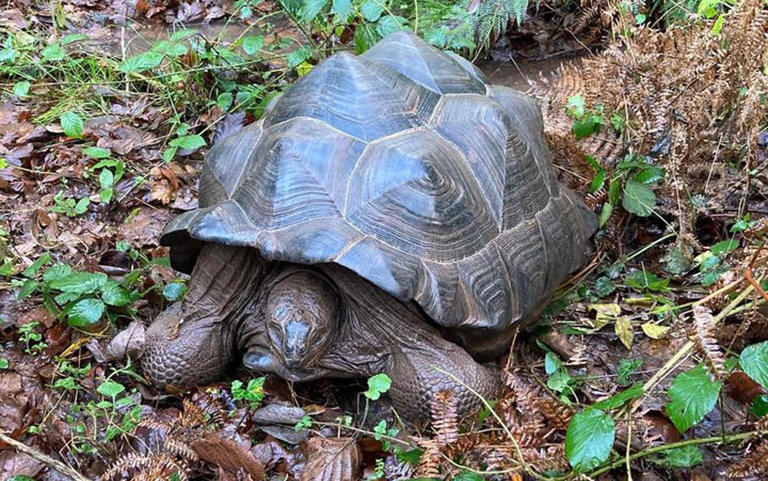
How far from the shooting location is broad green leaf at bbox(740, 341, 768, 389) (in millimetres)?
2139

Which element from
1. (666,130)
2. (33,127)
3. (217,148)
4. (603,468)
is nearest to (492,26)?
(666,130)

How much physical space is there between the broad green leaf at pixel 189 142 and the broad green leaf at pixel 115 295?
141 cm

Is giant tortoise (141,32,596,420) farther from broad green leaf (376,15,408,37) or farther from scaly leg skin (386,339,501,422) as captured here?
broad green leaf (376,15,408,37)

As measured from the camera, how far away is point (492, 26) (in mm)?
5348

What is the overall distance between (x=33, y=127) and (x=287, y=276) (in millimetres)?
3088

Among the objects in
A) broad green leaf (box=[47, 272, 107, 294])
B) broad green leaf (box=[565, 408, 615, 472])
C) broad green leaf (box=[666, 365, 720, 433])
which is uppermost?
broad green leaf (box=[666, 365, 720, 433])

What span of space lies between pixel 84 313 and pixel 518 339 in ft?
6.89

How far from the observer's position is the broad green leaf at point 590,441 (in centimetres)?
218

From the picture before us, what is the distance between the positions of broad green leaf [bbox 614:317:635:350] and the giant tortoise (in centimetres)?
36

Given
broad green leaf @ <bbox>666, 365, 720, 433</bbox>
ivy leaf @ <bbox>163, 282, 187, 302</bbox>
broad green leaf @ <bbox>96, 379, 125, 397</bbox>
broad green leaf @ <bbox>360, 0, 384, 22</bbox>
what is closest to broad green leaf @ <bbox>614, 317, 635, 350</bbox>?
broad green leaf @ <bbox>666, 365, 720, 433</bbox>

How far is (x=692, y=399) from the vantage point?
221 cm

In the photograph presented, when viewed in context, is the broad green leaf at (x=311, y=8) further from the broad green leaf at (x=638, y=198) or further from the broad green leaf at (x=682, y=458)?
the broad green leaf at (x=682, y=458)

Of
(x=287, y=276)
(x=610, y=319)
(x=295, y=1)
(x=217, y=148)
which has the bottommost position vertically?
(x=610, y=319)

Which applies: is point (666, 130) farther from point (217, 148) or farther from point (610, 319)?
point (217, 148)
